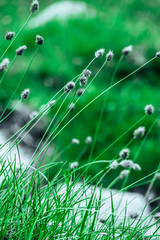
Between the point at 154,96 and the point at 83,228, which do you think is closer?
the point at 83,228

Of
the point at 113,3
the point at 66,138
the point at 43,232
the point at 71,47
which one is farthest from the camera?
the point at 113,3

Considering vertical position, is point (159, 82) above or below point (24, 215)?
above

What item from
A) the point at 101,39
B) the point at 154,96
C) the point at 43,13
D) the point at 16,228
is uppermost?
the point at 43,13

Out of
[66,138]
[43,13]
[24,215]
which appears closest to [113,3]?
[43,13]

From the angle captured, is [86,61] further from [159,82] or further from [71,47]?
[159,82]

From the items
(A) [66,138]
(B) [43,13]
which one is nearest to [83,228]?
(A) [66,138]

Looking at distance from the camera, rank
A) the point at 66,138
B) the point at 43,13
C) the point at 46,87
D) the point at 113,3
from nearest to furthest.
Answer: the point at 66,138 < the point at 46,87 < the point at 43,13 < the point at 113,3
